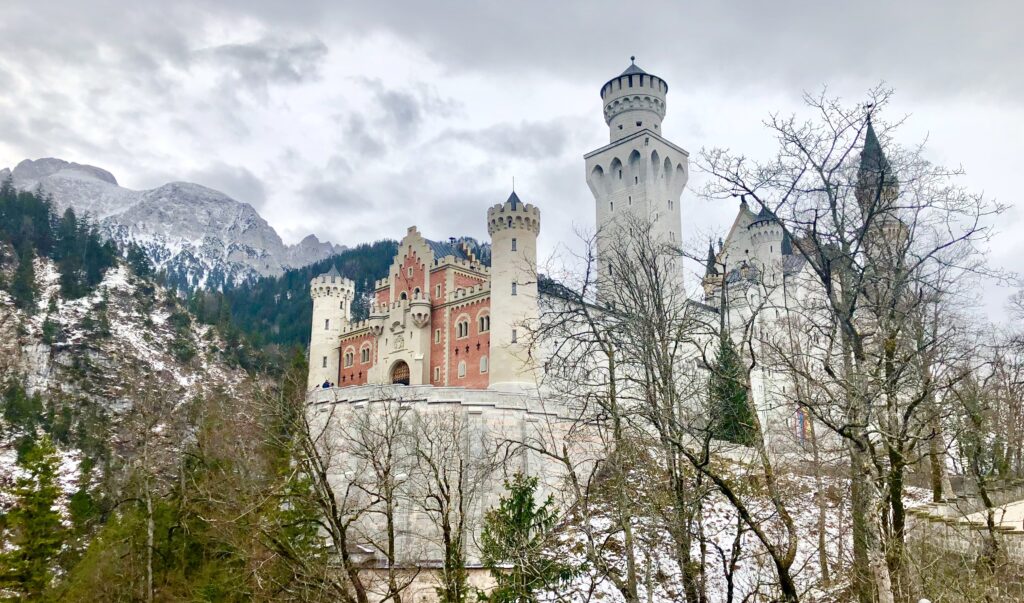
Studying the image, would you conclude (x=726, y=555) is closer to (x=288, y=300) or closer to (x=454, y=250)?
(x=454, y=250)

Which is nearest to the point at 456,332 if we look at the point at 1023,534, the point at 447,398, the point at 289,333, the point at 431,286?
the point at 431,286

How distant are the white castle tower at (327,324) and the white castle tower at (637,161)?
63.4 ft

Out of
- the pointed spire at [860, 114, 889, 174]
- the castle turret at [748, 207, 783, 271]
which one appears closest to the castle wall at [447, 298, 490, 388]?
the castle turret at [748, 207, 783, 271]

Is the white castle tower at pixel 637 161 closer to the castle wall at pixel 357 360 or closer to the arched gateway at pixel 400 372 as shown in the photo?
the arched gateway at pixel 400 372

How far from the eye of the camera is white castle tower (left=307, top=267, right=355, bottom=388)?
55.2 metres

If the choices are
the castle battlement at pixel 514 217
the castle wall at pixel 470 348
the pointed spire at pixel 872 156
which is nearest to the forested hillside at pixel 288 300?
the castle wall at pixel 470 348

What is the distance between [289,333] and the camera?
117 m

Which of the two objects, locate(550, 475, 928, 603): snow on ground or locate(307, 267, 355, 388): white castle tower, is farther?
locate(307, 267, 355, 388): white castle tower

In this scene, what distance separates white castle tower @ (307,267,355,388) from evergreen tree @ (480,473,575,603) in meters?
35.6

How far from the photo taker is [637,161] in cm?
5016

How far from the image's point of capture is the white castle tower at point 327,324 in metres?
55.2

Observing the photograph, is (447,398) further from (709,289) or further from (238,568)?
(709,289)

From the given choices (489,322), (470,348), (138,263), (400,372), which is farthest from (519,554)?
(138,263)

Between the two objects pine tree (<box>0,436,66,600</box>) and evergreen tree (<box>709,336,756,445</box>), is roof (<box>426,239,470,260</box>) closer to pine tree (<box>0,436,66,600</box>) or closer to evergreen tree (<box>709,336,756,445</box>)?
pine tree (<box>0,436,66,600</box>)
